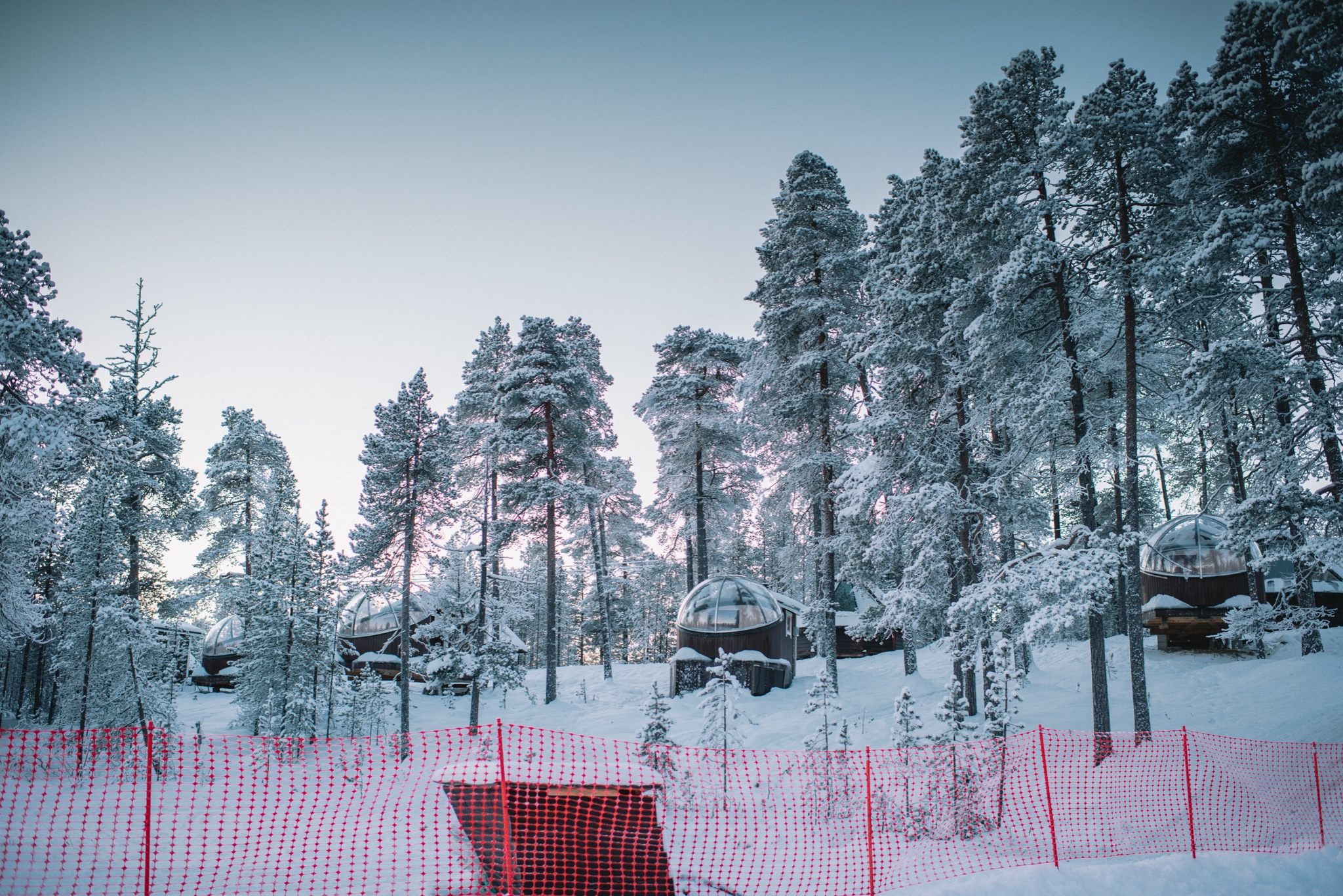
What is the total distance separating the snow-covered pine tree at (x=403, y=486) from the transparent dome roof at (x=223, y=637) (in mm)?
19575

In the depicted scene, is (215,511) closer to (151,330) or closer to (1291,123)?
(151,330)

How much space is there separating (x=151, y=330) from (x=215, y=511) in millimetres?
15478

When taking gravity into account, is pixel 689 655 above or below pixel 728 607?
below

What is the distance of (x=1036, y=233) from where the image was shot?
496 inches

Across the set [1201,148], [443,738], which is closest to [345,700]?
[443,738]

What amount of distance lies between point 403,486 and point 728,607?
1220cm

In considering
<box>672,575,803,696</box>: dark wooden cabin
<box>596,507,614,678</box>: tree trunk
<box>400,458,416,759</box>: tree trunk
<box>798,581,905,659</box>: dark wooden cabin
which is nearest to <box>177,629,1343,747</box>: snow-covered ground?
<box>672,575,803,696</box>: dark wooden cabin

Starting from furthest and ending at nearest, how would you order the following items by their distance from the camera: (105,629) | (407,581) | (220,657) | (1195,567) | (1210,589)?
(220,657)
(1195,567)
(1210,589)
(407,581)
(105,629)

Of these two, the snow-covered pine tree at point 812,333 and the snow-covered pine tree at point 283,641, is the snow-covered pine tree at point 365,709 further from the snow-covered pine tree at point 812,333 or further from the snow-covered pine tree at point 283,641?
the snow-covered pine tree at point 812,333

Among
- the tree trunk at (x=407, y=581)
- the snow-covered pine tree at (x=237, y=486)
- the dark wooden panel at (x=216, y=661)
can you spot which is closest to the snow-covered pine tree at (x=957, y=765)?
the tree trunk at (x=407, y=581)

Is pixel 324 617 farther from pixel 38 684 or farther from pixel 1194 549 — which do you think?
pixel 1194 549

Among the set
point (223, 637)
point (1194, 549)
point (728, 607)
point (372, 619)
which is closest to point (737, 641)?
point (728, 607)

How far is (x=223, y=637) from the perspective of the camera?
34844 millimetres

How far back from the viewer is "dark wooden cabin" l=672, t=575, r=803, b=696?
2312 cm
